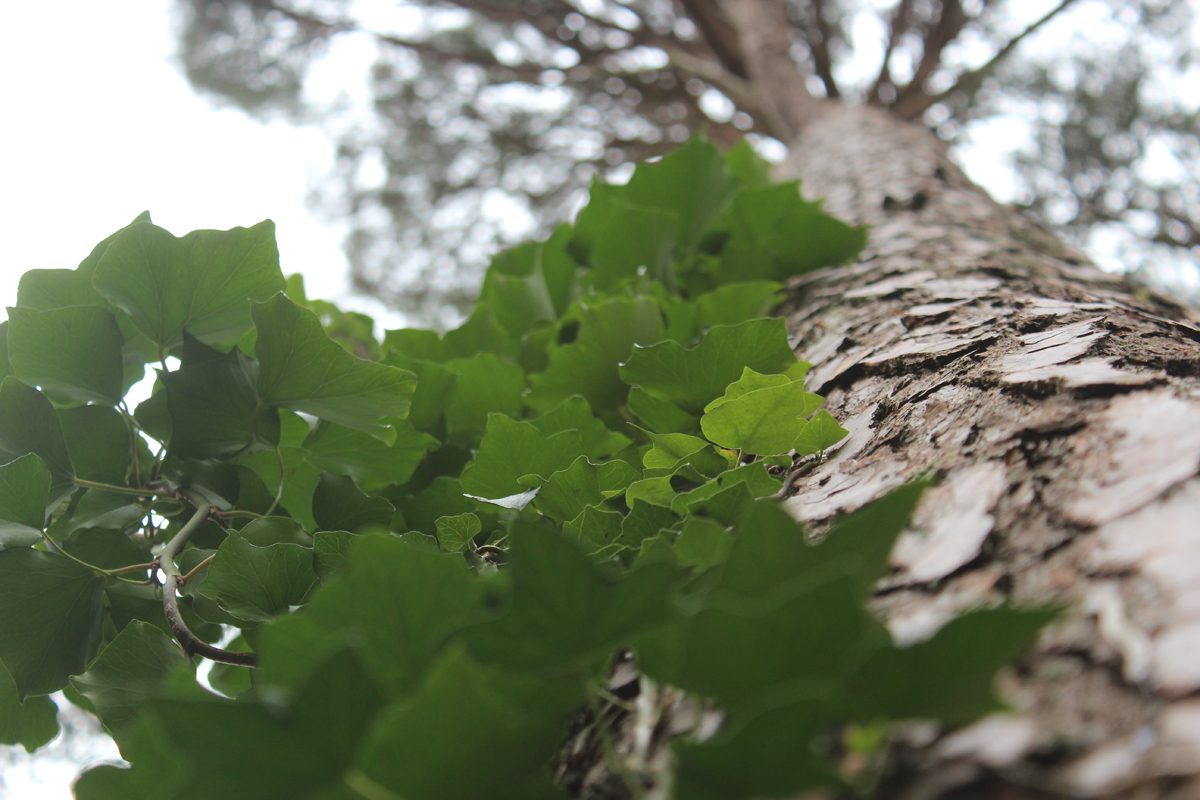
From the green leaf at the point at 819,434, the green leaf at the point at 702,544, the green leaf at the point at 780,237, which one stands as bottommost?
the green leaf at the point at 819,434

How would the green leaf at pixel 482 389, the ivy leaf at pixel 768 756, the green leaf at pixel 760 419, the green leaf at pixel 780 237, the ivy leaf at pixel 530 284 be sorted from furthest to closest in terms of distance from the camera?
1. the ivy leaf at pixel 530 284
2. the green leaf at pixel 780 237
3. the green leaf at pixel 482 389
4. the green leaf at pixel 760 419
5. the ivy leaf at pixel 768 756

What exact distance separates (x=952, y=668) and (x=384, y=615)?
8.8 inches

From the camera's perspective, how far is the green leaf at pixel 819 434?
0.59 m

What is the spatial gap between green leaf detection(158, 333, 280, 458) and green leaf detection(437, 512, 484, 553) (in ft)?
0.75

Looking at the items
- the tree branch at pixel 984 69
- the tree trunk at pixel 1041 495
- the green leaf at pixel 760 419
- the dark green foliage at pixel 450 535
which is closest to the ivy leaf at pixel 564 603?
the dark green foliage at pixel 450 535

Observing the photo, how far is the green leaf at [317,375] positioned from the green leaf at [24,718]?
0.33 meters

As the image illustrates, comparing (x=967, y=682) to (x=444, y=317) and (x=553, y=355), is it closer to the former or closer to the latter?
(x=553, y=355)

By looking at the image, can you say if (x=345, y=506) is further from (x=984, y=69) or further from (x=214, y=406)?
(x=984, y=69)

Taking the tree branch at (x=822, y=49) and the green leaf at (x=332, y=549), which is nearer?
the green leaf at (x=332, y=549)

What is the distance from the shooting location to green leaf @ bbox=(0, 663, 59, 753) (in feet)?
2.38

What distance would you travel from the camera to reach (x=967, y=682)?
28 centimetres

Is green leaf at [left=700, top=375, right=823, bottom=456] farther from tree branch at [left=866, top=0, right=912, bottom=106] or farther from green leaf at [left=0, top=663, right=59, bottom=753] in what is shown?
tree branch at [left=866, top=0, right=912, bottom=106]

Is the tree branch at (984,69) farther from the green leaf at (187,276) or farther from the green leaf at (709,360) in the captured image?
the green leaf at (187,276)

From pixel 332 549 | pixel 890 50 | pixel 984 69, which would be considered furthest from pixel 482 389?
pixel 890 50
